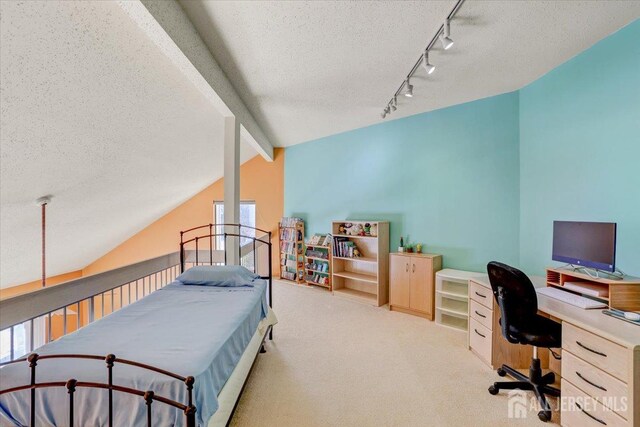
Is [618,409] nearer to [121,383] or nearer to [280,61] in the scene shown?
[121,383]

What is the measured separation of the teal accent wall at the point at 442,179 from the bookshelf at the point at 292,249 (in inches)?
30.5

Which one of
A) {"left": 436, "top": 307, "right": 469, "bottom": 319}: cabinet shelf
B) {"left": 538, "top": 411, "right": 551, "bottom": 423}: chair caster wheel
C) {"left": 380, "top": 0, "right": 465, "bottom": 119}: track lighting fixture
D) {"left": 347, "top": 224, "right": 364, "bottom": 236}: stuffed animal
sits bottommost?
{"left": 538, "top": 411, "right": 551, "bottom": 423}: chair caster wheel

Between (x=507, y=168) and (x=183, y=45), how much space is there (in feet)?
11.7

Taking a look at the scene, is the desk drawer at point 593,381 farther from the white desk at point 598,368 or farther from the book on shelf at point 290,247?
the book on shelf at point 290,247

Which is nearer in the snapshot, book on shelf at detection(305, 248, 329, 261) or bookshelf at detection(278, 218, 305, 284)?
book on shelf at detection(305, 248, 329, 261)

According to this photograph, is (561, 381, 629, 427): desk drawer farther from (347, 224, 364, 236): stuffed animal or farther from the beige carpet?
(347, 224, 364, 236): stuffed animal

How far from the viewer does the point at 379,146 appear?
445 cm

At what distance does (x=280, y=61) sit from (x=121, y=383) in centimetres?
258

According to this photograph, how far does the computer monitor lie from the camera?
1931 millimetres

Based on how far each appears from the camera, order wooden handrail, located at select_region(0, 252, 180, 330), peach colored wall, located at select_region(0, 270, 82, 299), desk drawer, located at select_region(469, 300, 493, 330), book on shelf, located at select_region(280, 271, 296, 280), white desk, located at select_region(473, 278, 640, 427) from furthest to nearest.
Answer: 1. book on shelf, located at select_region(280, 271, 296, 280)
2. peach colored wall, located at select_region(0, 270, 82, 299)
3. desk drawer, located at select_region(469, 300, 493, 330)
4. wooden handrail, located at select_region(0, 252, 180, 330)
5. white desk, located at select_region(473, 278, 640, 427)

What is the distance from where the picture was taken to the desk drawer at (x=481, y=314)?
8.22 feet

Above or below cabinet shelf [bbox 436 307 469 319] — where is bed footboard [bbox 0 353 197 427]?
above

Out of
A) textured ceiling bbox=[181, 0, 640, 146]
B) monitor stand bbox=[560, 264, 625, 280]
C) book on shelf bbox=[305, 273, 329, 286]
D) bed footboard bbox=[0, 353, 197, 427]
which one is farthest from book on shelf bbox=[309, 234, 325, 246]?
bed footboard bbox=[0, 353, 197, 427]

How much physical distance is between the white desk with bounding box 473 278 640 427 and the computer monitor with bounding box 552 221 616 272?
41cm
